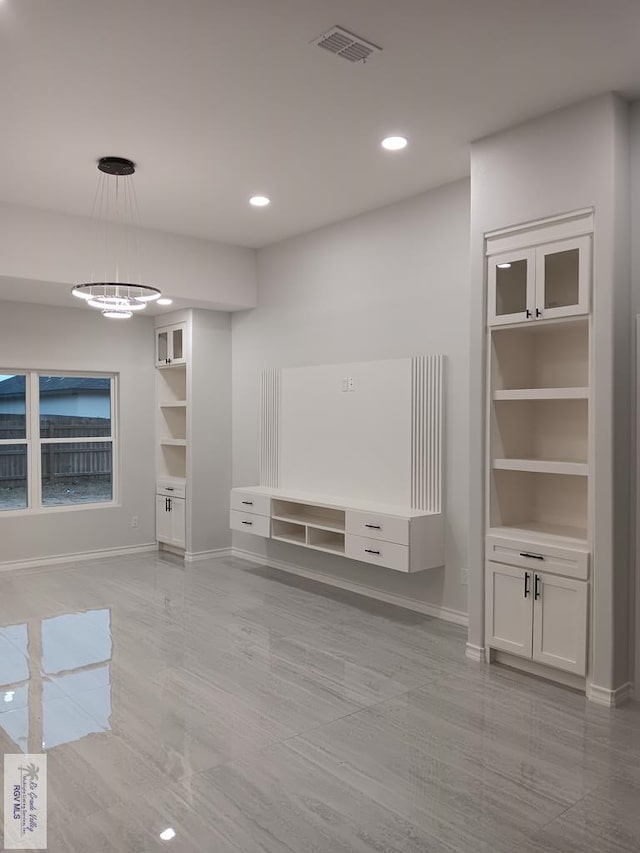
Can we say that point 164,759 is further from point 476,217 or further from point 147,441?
point 147,441

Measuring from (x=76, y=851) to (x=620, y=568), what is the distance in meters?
2.73

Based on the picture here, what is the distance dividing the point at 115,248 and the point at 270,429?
2.13m

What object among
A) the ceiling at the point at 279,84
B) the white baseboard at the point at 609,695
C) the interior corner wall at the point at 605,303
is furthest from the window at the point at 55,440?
the white baseboard at the point at 609,695

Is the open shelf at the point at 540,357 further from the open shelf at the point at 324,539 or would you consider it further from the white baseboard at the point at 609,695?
the open shelf at the point at 324,539

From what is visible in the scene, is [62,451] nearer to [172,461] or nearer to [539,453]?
[172,461]

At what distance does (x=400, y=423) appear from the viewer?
5.03 meters

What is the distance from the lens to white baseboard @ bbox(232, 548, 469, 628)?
471cm

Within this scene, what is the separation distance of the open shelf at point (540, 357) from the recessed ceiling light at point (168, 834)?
9.06 ft

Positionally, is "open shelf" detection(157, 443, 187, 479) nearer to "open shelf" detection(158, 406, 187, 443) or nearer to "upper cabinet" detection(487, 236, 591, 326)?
"open shelf" detection(158, 406, 187, 443)

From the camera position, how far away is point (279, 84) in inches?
130

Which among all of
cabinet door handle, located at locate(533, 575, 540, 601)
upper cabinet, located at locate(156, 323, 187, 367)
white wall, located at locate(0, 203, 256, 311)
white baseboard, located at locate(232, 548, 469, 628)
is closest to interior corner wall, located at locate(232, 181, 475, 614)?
white baseboard, located at locate(232, 548, 469, 628)

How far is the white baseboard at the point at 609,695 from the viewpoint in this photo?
3338mm

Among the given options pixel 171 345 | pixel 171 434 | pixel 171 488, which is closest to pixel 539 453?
pixel 171 488

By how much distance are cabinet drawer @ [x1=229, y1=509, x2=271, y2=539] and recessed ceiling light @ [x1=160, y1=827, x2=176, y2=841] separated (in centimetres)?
357
